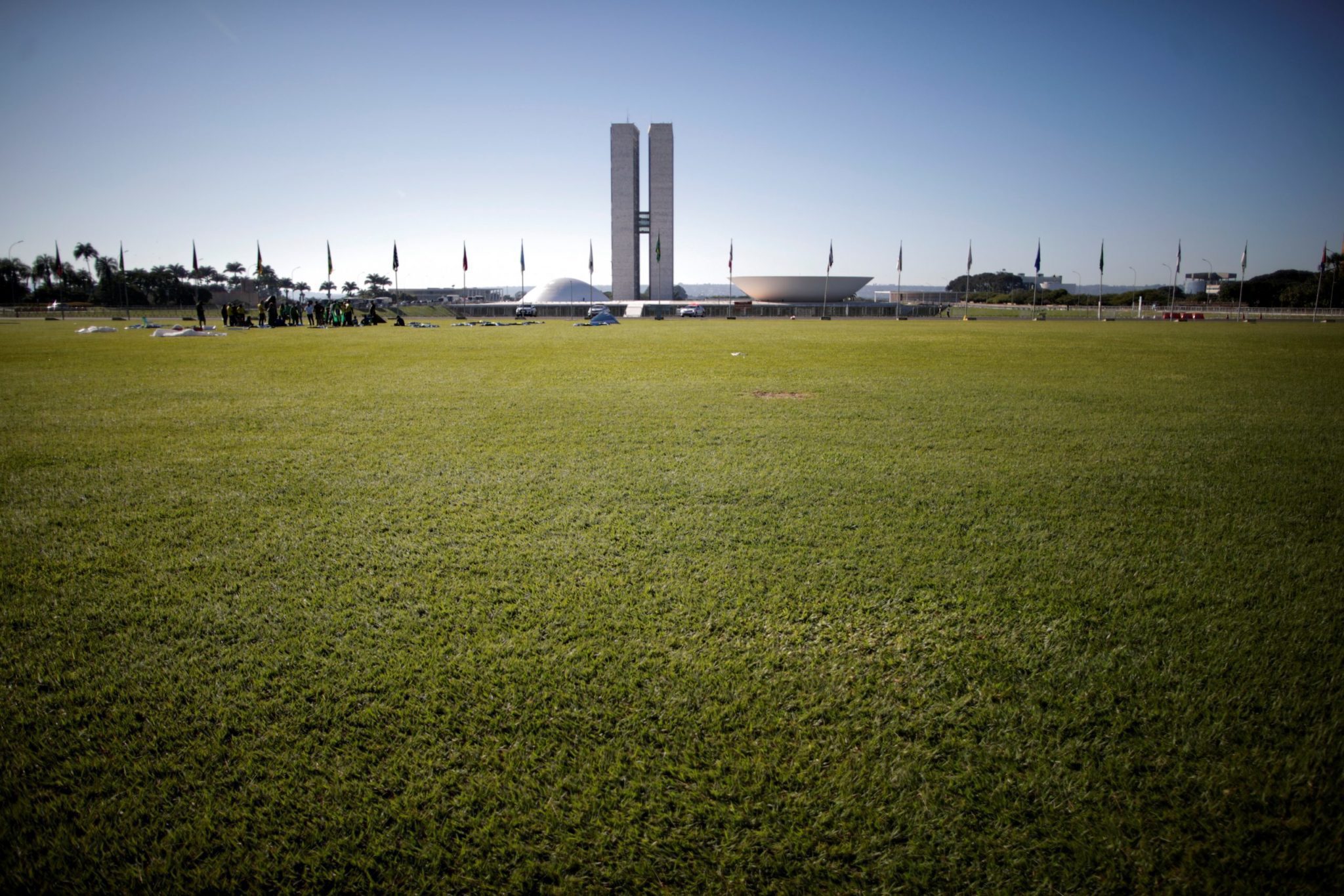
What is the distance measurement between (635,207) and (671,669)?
339 ft

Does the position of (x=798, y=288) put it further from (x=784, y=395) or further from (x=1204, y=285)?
(x=784, y=395)

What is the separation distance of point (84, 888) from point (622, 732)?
1338 mm

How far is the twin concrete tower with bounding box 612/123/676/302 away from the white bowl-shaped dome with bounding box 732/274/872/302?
1214cm

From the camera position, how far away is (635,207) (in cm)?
9931

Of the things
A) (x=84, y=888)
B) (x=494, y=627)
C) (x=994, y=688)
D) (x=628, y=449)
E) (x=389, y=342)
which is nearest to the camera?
(x=84, y=888)

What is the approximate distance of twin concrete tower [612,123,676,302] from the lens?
97312 millimetres

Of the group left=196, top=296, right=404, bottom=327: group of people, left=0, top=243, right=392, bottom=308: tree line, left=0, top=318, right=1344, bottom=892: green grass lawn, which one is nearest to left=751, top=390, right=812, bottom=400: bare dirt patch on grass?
left=0, top=318, right=1344, bottom=892: green grass lawn

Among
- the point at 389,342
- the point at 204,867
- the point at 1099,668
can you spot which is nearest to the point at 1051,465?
the point at 1099,668

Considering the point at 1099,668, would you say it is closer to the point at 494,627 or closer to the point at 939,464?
the point at 494,627

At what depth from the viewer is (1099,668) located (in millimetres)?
2457

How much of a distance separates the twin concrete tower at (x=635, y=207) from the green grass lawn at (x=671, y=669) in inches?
3676

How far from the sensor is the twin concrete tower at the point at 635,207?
319 feet

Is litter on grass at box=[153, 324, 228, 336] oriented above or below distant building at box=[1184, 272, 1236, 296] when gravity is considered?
below

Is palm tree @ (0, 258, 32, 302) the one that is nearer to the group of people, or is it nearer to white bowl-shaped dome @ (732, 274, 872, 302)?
the group of people
